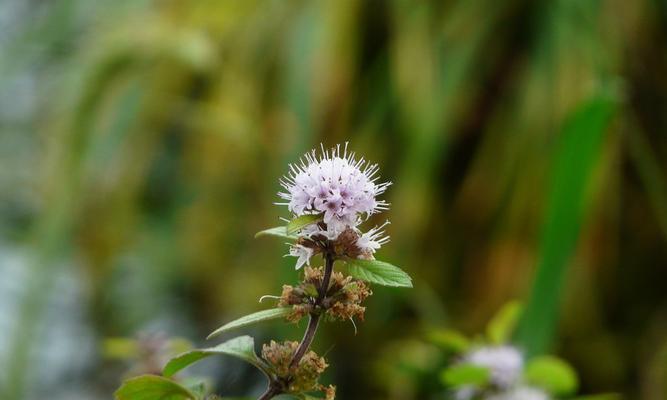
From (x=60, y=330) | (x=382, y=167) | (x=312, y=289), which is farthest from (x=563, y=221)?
(x=60, y=330)

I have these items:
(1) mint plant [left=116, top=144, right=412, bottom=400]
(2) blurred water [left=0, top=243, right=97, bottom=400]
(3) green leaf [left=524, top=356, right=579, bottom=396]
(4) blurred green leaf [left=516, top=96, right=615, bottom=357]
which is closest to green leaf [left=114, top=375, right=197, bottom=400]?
(1) mint plant [left=116, top=144, right=412, bottom=400]

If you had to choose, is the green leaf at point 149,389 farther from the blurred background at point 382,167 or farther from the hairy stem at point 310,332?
the blurred background at point 382,167

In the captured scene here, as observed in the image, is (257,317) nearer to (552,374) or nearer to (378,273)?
(378,273)

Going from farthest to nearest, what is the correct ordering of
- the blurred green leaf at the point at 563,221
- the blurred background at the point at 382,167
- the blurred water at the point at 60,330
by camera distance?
1. the blurred water at the point at 60,330
2. the blurred background at the point at 382,167
3. the blurred green leaf at the point at 563,221

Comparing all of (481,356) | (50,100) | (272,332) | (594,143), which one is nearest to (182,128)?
(50,100)

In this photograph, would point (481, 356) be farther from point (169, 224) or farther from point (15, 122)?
point (15, 122)

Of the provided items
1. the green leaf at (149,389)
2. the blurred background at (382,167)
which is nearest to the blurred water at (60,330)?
the blurred background at (382,167)

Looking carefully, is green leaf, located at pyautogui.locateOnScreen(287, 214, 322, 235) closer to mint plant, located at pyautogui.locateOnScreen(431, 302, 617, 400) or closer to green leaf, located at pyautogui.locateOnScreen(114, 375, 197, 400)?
green leaf, located at pyautogui.locateOnScreen(114, 375, 197, 400)

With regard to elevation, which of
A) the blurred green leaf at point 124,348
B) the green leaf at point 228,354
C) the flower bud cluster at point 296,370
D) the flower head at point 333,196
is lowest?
the flower bud cluster at point 296,370
